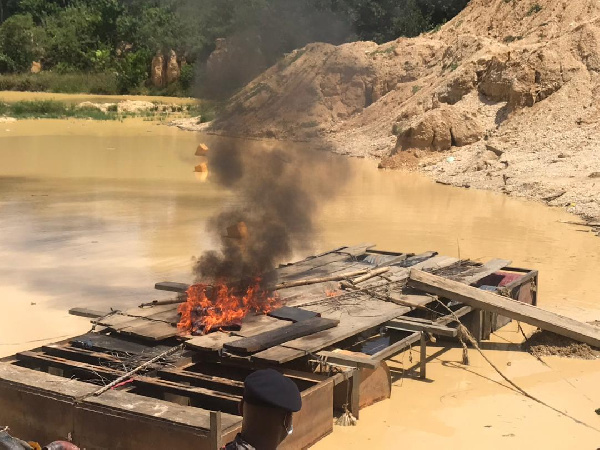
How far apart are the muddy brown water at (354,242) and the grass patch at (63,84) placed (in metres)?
27.0

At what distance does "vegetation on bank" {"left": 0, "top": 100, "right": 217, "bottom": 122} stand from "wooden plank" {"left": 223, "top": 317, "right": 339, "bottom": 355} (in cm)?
3122

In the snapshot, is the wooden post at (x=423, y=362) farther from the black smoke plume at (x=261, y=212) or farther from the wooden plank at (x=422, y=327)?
the black smoke plume at (x=261, y=212)

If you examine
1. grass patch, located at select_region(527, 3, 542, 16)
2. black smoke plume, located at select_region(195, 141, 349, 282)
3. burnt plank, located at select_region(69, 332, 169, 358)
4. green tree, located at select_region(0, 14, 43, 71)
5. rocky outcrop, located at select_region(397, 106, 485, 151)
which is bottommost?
burnt plank, located at select_region(69, 332, 169, 358)

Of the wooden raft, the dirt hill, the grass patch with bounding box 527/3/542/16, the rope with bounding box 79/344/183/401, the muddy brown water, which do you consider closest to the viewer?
the rope with bounding box 79/344/183/401

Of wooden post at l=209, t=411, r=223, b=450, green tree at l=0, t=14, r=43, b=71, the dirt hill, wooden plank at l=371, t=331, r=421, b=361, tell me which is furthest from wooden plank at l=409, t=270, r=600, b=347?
green tree at l=0, t=14, r=43, b=71

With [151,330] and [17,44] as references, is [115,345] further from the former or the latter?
[17,44]

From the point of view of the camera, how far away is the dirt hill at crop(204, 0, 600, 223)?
2033 cm

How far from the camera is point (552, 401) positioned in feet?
24.1

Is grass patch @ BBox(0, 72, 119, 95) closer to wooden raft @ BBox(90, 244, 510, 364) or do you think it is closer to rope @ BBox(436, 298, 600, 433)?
wooden raft @ BBox(90, 244, 510, 364)

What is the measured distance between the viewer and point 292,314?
758cm

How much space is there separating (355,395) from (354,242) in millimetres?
7058

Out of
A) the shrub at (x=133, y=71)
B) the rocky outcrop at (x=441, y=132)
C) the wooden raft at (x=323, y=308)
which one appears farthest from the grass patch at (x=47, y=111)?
the wooden raft at (x=323, y=308)

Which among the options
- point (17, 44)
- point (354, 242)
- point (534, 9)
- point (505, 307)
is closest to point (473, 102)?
point (534, 9)

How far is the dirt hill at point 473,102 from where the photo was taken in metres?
20.3
